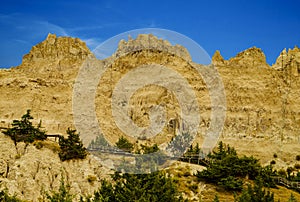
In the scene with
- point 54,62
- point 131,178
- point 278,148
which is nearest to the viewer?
point 131,178

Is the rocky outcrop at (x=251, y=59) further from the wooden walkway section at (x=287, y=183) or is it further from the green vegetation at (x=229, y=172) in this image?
the green vegetation at (x=229, y=172)

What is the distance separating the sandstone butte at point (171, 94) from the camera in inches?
2429

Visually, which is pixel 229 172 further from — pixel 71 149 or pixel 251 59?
pixel 251 59

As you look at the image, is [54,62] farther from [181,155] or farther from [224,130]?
[181,155]

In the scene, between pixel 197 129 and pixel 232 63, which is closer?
pixel 197 129

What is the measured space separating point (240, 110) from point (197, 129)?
9752 millimetres

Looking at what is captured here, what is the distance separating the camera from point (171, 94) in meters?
65.8

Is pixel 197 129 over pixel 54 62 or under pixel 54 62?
under

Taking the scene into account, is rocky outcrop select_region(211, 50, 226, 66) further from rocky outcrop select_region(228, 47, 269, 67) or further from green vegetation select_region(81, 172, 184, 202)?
green vegetation select_region(81, 172, 184, 202)

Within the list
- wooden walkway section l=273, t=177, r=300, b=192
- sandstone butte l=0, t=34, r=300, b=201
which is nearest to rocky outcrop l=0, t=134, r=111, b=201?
wooden walkway section l=273, t=177, r=300, b=192

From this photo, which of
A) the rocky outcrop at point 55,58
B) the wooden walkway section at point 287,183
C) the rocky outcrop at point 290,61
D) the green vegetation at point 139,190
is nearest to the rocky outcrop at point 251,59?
the rocky outcrop at point 290,61

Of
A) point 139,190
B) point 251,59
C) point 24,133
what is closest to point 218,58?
point 251,59

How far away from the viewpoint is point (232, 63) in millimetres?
72750

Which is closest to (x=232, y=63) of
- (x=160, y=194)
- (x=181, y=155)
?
(x=181, y=155)
